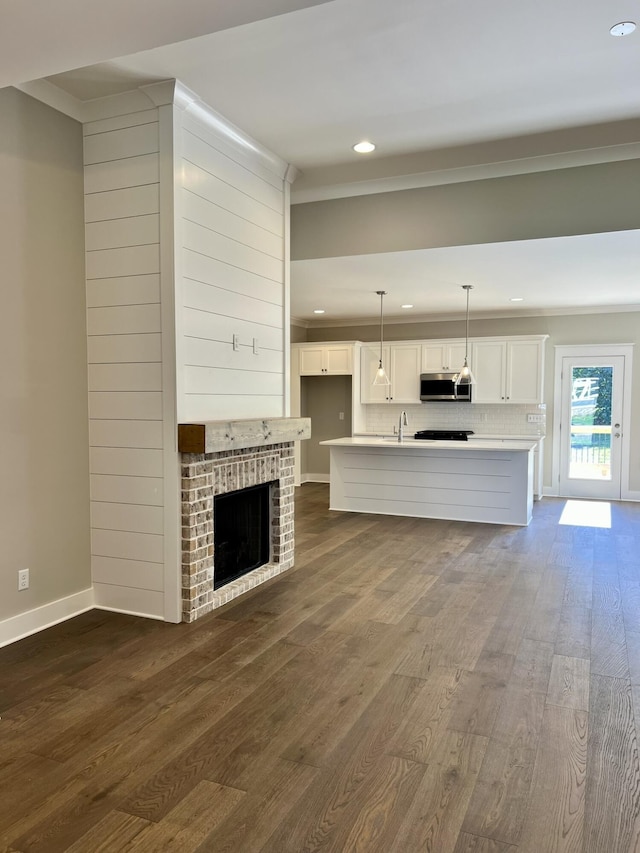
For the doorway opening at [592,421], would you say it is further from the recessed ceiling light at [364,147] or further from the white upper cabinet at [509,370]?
the recessed ceiling light at [364,147]

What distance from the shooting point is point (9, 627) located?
326 centimetres

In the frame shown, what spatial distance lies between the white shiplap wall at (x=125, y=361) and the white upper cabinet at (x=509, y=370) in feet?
20.4

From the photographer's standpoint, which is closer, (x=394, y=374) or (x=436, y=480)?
(x=436, y=480)

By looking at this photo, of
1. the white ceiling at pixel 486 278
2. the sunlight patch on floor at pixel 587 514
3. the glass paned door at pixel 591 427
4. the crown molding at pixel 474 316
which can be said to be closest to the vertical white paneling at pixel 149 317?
the white ceiling at pixel 486 278

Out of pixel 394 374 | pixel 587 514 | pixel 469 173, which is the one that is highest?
pixel 469 173

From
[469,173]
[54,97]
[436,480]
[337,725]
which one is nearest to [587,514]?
[436,480]

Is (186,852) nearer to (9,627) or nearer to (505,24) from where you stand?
(9,627)

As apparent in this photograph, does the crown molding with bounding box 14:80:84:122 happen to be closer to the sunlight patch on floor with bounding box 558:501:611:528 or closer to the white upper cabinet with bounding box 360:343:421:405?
the sunlight patch on floor with bounding box 558:501:611:528

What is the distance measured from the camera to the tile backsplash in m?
8.87

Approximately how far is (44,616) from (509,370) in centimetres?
699

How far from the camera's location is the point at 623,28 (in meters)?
2.85

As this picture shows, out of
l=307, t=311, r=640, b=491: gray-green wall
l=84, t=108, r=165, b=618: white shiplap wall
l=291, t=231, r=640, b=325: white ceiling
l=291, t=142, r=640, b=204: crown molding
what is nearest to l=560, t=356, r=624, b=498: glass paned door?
l=307, t=311, r=640, b=491: gray-green wall

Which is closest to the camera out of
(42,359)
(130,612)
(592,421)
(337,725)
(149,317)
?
(337,725)

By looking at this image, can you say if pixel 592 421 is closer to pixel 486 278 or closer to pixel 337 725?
pixel 486 278
